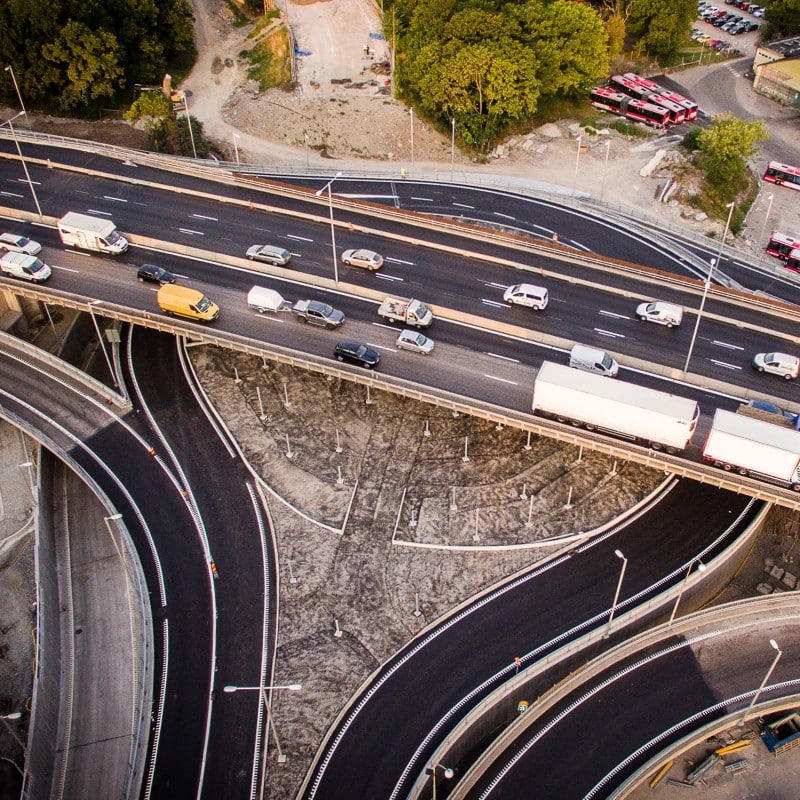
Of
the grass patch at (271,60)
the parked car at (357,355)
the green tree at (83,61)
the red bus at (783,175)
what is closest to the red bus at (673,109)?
the red bus at (783,175)

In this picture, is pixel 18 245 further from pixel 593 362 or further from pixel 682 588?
pixel 682 588

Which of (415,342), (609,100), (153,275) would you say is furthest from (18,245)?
(609,100)

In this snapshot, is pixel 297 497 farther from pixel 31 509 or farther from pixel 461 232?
Result: pixel 461 232

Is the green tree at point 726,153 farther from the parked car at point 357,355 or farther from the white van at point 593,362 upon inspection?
the parked car at point 357,355

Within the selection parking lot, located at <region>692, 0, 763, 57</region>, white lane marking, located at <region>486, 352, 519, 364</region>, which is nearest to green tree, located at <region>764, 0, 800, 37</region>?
parking lot, located at <region>692, 0, 763, 57</region>

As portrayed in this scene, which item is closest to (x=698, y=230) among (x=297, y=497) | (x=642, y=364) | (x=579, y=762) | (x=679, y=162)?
(x=679, y=162)
